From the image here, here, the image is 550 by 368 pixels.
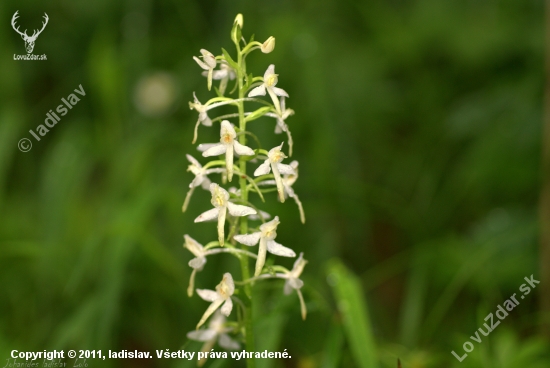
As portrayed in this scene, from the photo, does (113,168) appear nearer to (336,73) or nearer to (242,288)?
(336,73)

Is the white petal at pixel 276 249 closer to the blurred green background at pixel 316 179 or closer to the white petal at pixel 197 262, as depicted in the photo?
the white petal at pixel 197 262

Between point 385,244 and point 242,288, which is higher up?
point 385,244

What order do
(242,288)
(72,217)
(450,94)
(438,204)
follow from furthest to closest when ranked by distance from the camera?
1. (450,94)
2. (438,204)
3. (72,217)
4. (242,288)

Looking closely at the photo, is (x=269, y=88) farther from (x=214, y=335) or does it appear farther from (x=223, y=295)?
(x=214, y=335)

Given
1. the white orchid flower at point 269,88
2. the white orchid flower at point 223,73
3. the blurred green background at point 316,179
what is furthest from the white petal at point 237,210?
the blurred green background at point 316,179

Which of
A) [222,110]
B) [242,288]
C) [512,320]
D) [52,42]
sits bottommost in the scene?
[242,288]

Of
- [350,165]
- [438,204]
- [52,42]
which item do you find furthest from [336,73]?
[52,42]

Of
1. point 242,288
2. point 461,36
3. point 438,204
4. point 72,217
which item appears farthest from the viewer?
point 461,36
